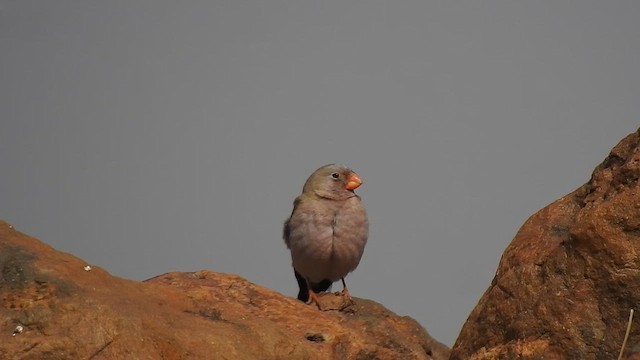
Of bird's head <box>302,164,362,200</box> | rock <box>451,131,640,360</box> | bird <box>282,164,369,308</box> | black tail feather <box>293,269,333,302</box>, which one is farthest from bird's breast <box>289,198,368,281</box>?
rock <box>451,131,640,360</box>

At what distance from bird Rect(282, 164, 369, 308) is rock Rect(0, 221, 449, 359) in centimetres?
242

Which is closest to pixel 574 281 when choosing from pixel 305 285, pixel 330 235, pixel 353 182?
pixel 330 235

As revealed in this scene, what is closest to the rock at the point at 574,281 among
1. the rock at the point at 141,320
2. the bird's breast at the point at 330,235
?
the rock at the point at 141,320

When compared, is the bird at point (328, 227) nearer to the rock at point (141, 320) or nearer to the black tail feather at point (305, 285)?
the black tail feather at point (305, 285)

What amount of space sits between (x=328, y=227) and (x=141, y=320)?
399cm

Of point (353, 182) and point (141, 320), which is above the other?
point (353, 182)

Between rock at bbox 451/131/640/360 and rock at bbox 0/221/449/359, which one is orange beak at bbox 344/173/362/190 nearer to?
rock at bbox 0/221/449/359

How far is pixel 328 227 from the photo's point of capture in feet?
26.9

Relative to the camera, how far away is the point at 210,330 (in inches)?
178

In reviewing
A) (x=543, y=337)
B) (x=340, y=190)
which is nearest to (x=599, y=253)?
(x=543, y=337)

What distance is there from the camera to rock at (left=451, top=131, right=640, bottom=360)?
4.00 m

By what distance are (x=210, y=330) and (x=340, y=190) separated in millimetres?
4072

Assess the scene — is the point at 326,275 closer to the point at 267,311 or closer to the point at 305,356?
the point at 267,311

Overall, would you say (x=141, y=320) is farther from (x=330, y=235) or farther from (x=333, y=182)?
(x=333, y=182)
